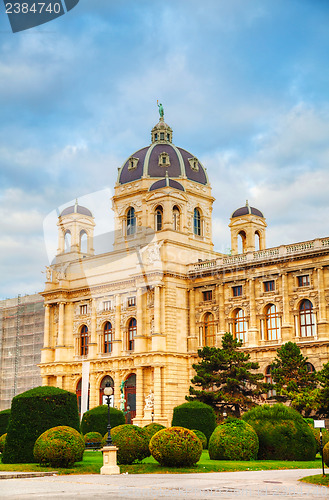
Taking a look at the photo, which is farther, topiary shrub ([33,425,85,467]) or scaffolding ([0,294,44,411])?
scaffolding ([0,294,44,411])

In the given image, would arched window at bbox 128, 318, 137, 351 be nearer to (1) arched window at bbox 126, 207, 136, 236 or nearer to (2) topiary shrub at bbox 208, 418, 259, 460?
(1) arched window at bbox 126, 207, 136, 236

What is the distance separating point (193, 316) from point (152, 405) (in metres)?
8.26

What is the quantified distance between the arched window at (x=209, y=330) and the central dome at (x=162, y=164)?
609 inches

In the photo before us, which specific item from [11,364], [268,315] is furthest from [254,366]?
[11,364]

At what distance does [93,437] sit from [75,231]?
3274 centimetres

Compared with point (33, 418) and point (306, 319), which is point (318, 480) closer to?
point (33, 418)

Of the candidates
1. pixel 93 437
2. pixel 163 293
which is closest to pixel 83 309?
pixel 163 293

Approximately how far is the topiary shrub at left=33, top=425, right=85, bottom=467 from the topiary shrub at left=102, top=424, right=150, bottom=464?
1.62 metres

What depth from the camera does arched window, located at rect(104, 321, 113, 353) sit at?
198 ft

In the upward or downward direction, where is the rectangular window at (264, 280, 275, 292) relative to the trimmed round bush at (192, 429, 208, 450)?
upward

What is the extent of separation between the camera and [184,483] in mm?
20438

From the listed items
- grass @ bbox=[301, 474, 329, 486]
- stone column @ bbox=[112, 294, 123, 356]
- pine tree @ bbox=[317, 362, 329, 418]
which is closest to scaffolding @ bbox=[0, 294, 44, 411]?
stone column @ bbox=[112, 294, 123, 356]

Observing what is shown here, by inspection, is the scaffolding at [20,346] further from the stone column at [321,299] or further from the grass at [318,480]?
the grass at [318,480]

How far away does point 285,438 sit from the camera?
2864cm
